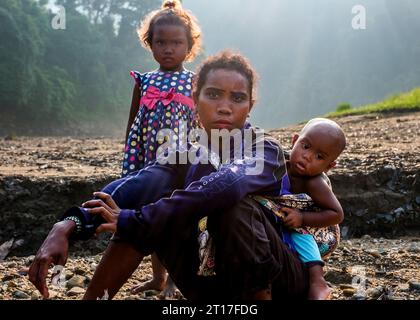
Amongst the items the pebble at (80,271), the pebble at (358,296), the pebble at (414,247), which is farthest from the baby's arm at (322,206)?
the pebble at (414,247)

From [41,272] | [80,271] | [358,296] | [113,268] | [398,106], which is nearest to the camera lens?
[41,272]

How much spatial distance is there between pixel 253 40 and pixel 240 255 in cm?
6323

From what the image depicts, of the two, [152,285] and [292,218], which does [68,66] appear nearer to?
[152,285]

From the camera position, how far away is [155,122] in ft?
8.87

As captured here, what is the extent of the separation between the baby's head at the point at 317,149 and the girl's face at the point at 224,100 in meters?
0.25

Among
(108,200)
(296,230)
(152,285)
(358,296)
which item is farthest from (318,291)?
(152,285)

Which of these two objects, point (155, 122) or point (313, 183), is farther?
point (155, 122)

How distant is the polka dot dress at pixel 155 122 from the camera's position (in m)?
2.68

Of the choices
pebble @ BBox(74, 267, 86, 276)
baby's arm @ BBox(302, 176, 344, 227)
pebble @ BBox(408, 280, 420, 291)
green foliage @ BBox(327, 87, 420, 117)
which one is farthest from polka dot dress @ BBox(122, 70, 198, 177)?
green foliage @ BBox(327, 87, 420, 117)

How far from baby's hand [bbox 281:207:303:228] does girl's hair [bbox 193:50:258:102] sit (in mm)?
471

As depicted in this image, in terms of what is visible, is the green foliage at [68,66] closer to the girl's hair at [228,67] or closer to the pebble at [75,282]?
the pebble at [75,282]

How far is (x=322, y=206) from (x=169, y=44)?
52.6 inches
